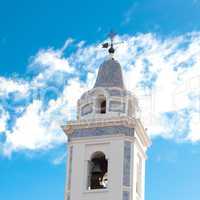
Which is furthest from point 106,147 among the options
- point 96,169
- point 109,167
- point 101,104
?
point 101,104

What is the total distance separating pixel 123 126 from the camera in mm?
32500

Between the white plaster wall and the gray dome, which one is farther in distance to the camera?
the gray dome

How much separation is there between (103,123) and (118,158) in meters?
1.67

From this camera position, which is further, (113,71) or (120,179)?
(113,71)

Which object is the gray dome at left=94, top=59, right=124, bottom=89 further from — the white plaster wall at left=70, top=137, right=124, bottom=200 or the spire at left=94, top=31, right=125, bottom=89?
the white plaster wall at left=70, top=137, right=124, bottom=200

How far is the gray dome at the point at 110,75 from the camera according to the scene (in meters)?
34.4

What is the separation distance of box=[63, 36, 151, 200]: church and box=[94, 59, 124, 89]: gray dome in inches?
7.9

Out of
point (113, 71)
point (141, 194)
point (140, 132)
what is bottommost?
point (141, 194)

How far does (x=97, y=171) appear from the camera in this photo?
32.8 meters

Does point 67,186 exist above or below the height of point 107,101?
below

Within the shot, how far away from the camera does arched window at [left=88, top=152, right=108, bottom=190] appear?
1277 inches

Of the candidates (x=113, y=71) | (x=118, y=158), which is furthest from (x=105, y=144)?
(x=113, y=71)

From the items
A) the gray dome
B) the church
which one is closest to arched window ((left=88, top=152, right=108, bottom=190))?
the church

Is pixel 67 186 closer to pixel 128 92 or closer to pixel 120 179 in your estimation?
pixel 120 179
